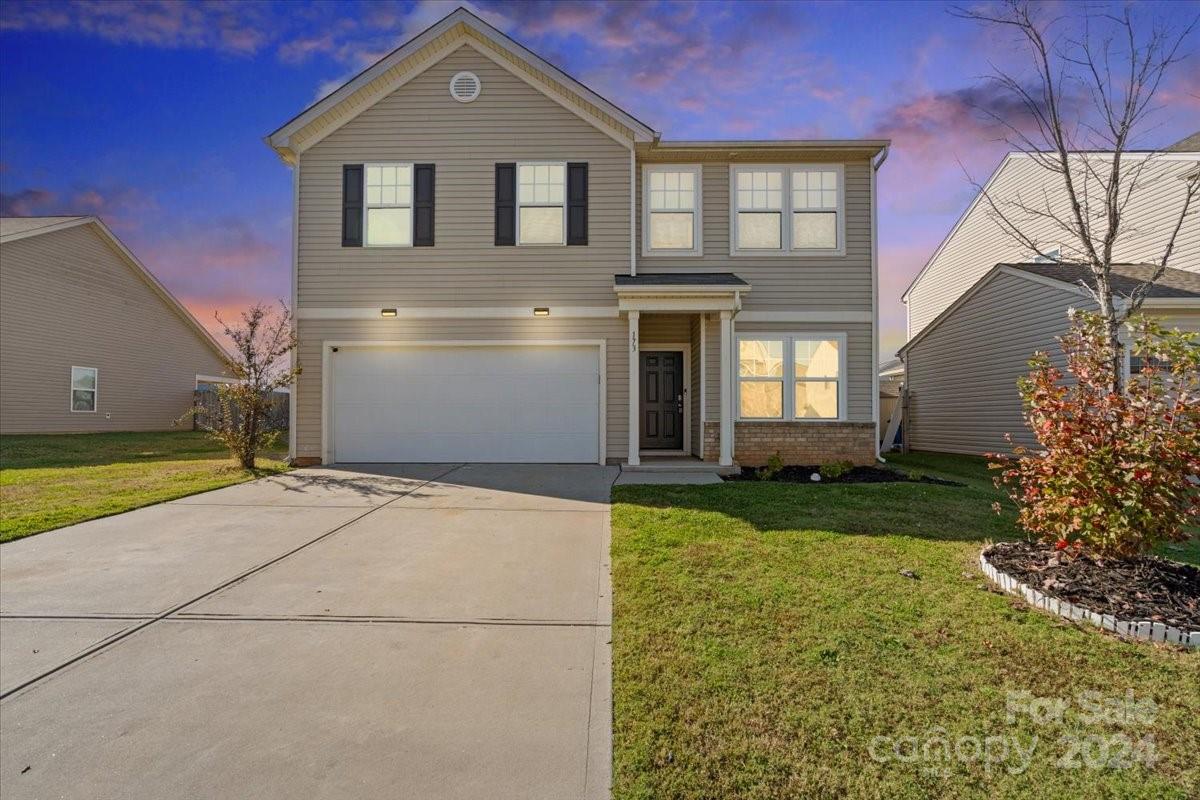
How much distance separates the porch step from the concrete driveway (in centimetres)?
353

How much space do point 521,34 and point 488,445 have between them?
7804mm

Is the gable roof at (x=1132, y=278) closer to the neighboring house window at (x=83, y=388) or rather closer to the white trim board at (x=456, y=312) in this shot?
the white trim board at (x=456, y=312)

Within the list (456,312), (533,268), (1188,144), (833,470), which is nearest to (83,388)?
(456,312)

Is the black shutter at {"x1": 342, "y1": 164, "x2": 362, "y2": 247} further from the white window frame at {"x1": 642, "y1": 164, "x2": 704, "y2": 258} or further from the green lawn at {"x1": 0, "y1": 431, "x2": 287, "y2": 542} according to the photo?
the white window frame at {"x1": 642, "y1": 164, "x2": 704, "y2": 258}

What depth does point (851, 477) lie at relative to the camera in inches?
363

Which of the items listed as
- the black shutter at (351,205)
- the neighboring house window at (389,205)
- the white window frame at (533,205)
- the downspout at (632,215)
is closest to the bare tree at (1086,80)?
the downspout at (632,215)

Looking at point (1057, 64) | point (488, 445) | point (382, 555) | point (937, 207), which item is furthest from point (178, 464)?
point (937, 207)

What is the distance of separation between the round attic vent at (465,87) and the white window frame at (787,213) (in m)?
4.97

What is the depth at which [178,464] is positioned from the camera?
11000mm

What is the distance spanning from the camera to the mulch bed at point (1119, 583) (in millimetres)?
3658

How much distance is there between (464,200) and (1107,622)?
10262mm

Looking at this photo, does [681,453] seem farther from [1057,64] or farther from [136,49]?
[136,49]

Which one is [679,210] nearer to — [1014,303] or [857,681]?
[1014,303]

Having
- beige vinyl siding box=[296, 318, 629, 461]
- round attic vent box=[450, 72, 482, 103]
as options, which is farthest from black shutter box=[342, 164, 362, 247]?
round attic vent box=[450, 72, 482, 103]
